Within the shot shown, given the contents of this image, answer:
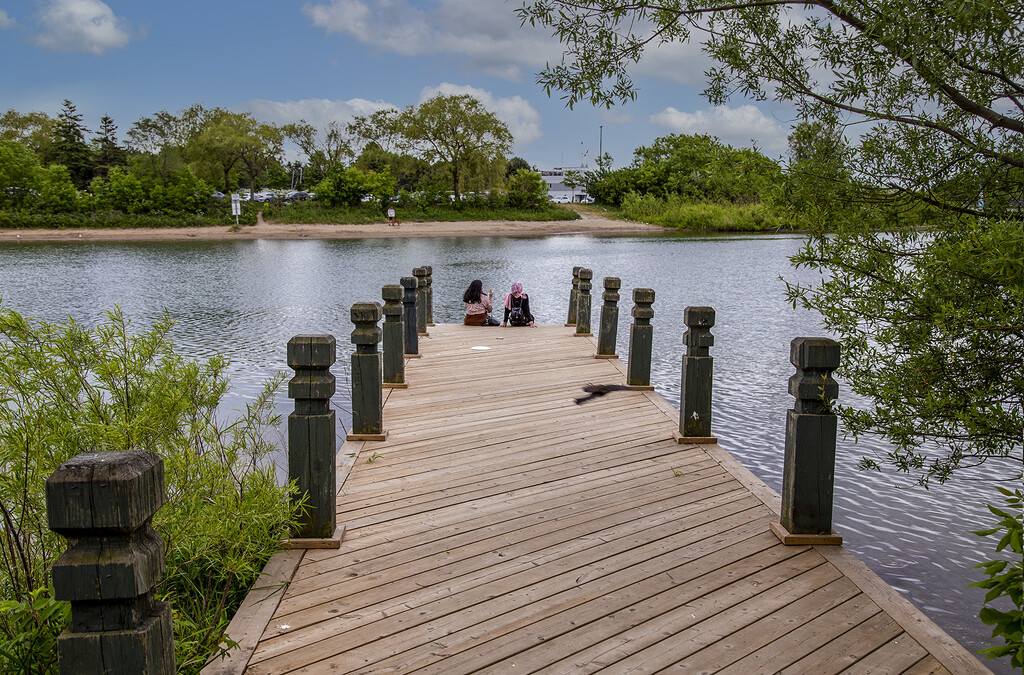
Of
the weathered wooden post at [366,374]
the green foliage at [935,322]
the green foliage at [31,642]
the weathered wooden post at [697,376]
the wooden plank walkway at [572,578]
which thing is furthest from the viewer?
the weathered wooden post at [697,376]

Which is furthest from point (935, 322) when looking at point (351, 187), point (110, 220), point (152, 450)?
point (351, 187)

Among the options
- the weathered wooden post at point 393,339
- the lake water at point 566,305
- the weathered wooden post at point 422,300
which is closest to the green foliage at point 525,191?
the lake water at point 566,305

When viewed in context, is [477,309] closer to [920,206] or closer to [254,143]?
[920,206]

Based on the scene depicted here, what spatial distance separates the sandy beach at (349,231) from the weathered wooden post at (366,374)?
1694 inches

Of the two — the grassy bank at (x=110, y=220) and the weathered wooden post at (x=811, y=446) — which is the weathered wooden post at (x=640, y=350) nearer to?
the weathered wooden post at (x=811, y=446)

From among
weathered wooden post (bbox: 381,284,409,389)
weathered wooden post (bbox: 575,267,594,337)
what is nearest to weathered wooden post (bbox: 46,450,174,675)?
weathered wooden post (bbox: 381,284,409,389)

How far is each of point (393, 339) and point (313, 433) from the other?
3.41 m

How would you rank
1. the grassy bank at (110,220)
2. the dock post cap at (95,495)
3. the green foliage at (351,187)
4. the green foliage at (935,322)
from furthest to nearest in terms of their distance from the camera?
the green foliage at (351,187), the grassy bank at (110,220), the green foliage at (935,322), the dock post cap at (95,495)

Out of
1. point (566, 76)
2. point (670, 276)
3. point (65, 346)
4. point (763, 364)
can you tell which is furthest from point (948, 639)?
point (670, 276)

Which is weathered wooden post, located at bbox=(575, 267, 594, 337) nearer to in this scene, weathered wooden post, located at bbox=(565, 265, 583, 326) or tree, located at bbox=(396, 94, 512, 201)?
weathered wooden post, located at bbox=(565, 265, 583, 326)

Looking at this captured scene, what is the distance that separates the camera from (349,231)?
48938 mm

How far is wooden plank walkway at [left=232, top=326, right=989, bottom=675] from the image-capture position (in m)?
2.72

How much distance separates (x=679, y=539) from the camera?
12.1 ft

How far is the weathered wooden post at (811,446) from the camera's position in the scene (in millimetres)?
3506
